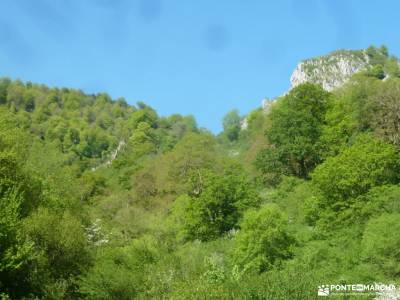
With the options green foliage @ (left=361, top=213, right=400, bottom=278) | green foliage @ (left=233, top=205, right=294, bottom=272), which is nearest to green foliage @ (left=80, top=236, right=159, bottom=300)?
green foliage @ (left=233, top=205, right=294, bottom=272)

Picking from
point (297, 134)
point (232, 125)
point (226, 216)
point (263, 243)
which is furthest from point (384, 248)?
point (232, 125)

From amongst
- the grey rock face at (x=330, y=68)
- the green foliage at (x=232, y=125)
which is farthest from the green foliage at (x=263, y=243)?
the grey rock face at (x=330, y=68)

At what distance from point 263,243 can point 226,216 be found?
43.3ft

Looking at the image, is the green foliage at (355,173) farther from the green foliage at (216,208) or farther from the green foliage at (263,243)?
the green foliage at (216,208)

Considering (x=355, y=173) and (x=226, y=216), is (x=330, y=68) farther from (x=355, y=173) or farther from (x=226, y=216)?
(x=355, y=173)

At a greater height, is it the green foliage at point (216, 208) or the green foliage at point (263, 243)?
the green foliage at point (216, 208)

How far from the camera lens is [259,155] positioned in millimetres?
59812

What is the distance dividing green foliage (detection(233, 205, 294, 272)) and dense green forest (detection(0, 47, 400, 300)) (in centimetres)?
10

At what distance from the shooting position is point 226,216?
50.2 m

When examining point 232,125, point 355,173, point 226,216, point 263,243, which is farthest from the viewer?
point 232,125

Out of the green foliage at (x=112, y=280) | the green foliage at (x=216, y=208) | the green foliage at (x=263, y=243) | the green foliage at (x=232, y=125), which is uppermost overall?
the green foliage at (x=232, y=125)

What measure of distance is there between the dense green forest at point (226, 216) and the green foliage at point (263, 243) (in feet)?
0.32

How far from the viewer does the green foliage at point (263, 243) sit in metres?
36.4

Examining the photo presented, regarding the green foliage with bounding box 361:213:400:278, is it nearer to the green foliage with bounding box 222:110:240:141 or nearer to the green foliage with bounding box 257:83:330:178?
the green foliage with bounding box 257:83:330:178
